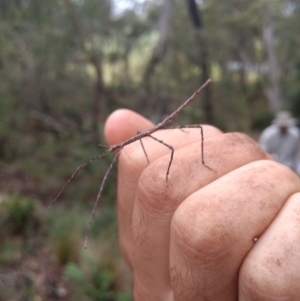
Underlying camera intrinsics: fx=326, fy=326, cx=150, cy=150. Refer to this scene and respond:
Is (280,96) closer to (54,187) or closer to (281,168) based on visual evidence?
(54,187)

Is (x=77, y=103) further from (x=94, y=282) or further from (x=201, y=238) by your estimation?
(x=201, y=238)

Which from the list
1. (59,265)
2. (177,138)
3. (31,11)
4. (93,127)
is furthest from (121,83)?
(177,138)

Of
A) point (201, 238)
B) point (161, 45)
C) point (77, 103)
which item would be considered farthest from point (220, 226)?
point (77, 103)

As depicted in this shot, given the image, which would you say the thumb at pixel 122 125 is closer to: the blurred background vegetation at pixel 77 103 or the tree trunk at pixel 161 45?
the blurred background vegetation at pixel 77 103

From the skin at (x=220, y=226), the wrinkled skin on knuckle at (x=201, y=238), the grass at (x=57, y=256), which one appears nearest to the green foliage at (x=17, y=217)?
the grass at (x=57, y=256)

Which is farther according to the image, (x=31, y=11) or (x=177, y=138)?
(x=31, y=11)

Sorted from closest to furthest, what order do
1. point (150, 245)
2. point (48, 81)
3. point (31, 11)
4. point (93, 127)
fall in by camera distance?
point (150, 245), point (31, 11), point (48, 81), point (93, 127)
